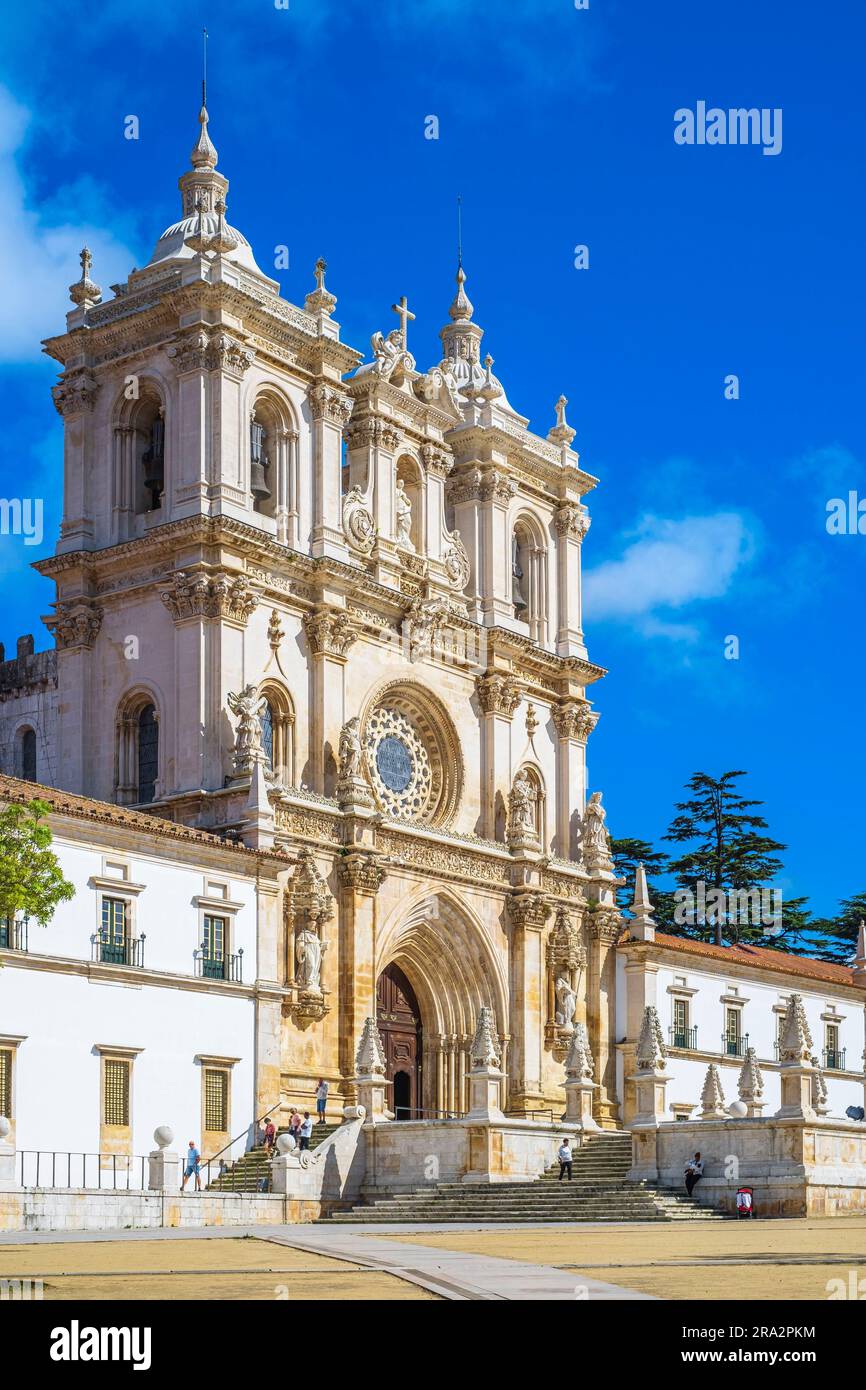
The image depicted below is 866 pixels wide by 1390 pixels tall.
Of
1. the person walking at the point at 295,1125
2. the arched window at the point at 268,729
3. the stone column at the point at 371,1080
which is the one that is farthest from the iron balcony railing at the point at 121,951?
the arched window at the point at 268,729

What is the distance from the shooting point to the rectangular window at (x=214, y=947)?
44.6m

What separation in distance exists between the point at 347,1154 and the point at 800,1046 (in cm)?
1026

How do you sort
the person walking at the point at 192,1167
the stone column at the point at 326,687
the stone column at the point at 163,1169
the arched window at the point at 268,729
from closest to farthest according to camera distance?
the stone column at the point at 163,1169 → the person walking at the point at 192,1167 → the arched window at the point at 268,729 → the stone column at the point at 326,687

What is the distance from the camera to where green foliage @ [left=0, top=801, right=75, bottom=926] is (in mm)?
31547

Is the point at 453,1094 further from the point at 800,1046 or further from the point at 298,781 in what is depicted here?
the point at 800,1046

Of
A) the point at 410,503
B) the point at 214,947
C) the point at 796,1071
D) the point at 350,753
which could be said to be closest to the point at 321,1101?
the point at 214,947

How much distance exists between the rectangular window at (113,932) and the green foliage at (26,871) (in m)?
8.42

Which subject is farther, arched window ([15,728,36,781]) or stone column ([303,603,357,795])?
arched window ([15,728,36,781])

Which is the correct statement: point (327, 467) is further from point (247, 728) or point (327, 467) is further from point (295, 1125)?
point (295, 1125)

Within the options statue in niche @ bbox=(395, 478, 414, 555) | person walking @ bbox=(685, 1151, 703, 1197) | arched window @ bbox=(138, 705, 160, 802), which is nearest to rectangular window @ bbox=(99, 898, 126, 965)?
arched window @ bbox=(138, 705, 160, 802)

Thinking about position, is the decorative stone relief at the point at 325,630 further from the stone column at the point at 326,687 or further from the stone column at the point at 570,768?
the stone column at the point at 570,768

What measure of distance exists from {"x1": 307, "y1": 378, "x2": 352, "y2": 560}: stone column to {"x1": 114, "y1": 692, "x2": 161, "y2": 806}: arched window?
6.72m

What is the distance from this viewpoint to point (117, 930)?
41938 mm

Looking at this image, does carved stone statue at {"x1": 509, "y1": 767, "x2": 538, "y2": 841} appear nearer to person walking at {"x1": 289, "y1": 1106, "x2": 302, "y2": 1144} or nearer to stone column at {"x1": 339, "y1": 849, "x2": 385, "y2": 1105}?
stone column at {"x1": 339, "y1": 849, "x2": 385, "y2": 1105}
